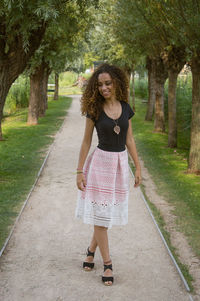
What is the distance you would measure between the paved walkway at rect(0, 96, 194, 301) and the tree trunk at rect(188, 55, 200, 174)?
130 inches

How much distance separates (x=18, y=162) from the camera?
1211 centimetres

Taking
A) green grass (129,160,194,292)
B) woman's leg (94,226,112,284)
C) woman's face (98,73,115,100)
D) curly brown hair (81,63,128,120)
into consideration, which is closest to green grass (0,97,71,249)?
woman's leg (94,226,112,284)

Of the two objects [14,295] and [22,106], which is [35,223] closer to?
[14,295]

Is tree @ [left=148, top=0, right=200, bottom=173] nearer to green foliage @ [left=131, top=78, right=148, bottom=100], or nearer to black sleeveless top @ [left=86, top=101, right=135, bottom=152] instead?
black sleeveless top @ [left=86, top=101, right=135, bottom=152]

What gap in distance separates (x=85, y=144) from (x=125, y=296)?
60.6 inches

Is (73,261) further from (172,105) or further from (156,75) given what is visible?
(156,75)

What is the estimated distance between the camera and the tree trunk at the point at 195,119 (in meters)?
10.6

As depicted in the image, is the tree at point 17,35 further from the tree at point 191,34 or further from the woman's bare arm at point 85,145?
the woman's bare arm at point 85,145

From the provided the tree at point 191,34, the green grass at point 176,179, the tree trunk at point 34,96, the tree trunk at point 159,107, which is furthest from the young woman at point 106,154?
the tree trunk at point 34,96

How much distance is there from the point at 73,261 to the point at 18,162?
7.22m

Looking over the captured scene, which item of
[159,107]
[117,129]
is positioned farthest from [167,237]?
[159,107]

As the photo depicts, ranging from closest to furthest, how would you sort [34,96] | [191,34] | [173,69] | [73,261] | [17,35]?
[73,261] < [17,35] < [191,34] < [173,69] < [34,96]

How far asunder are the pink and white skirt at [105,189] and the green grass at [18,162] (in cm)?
182

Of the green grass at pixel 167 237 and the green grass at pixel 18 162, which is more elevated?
the green grass at pixel 18 162
